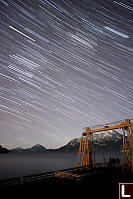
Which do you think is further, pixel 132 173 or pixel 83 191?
pixel 132 173

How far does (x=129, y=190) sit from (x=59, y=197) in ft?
15.0

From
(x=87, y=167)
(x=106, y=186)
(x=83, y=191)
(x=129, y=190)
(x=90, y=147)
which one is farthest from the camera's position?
(x=90, y=147)

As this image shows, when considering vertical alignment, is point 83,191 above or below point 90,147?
below

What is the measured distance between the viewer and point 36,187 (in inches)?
460

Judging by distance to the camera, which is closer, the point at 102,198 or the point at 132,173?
the point at 102,198

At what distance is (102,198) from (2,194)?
684cm

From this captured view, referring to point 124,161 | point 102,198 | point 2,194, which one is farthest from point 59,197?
point 124,161

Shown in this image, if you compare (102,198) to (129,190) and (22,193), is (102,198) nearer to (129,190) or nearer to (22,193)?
(129,190)

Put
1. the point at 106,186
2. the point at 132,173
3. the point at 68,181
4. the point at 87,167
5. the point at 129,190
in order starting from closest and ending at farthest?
the point at 129,190 < the point at 106,186 < the point at 68,181 < the point at 132,173 < the point at 87,167

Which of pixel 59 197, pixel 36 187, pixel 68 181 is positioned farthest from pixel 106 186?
pixel 36 187

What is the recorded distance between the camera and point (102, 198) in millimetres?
10000

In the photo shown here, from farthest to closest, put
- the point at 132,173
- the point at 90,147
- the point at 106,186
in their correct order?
the point at 90,147 → the point at 132,173 → the point at 106,186

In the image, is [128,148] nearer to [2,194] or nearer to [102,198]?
[102,198]

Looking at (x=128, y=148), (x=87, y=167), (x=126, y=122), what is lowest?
(x=87, y=167)
